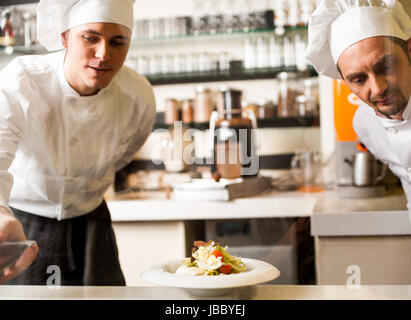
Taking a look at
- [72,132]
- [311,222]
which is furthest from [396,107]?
[72,132]

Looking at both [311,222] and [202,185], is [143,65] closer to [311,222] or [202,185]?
[202,185]

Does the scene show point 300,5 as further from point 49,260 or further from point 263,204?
point 49,260

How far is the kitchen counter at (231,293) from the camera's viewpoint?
0.83 meters

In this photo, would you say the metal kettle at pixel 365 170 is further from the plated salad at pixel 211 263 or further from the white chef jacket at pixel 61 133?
the white chef jacket at pixel 61 133

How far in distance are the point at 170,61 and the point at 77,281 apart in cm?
49

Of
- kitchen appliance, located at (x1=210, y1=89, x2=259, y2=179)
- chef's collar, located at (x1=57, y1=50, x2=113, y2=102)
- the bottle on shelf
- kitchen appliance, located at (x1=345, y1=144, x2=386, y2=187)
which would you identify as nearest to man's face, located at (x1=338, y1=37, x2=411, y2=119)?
kitchen appliance, located at (x1=345, y1=144, x2=386, y2=187)

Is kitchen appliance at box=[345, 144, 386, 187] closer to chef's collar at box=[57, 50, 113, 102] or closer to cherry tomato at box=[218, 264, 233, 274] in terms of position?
cherry tomato at box=[218, 264, 233, 274]

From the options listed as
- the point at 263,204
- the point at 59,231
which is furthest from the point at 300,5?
the point at 59,231

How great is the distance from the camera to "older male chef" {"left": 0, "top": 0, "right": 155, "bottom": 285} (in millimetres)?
905

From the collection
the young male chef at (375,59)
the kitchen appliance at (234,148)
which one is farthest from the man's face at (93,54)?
the young male chef at (375,59)

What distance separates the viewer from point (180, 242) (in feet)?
3.04
